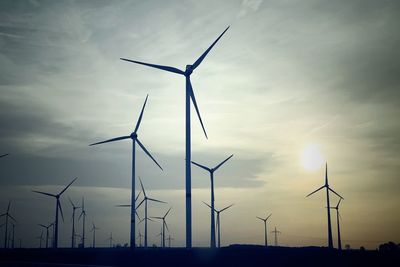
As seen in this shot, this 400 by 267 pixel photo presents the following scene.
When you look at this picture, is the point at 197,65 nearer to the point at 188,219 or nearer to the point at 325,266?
the point at 188,219

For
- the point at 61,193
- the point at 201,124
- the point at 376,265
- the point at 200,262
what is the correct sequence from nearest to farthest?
the point at 200,262 → the point at 376,265 → the point at 201,124 → the point at 61,193

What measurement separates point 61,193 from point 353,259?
93.2 metres

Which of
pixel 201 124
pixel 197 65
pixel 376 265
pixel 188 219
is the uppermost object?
pixel 197 65

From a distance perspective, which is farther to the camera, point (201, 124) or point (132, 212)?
point (132, 212)

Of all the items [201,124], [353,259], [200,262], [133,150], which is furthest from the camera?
[133,150]

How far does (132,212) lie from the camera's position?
83.8 metres

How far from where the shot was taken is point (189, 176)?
5603cm

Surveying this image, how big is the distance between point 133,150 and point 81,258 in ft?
96.9

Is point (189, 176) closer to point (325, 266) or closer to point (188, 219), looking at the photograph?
point (188, 219)

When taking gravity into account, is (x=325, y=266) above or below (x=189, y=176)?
below

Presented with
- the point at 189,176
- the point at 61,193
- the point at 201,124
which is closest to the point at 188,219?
the point at 189,176

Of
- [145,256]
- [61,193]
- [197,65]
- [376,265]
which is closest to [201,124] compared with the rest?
[197,65]

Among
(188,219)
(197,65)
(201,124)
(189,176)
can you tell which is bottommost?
(188,219)

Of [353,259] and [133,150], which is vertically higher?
[133,150]
